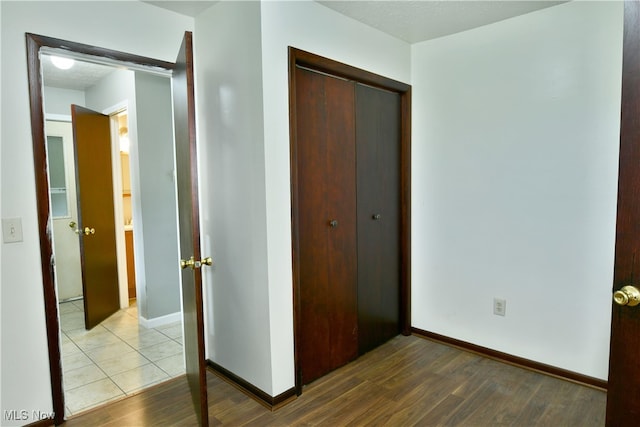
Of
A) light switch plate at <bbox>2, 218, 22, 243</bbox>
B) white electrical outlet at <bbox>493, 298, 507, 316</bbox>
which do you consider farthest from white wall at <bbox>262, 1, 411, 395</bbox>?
white electrical outlet at <bbox>493, 298, 507, 316</bbox>

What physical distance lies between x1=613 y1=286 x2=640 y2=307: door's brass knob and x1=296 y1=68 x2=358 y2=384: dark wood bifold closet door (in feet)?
5.21

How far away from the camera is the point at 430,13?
8.20ft

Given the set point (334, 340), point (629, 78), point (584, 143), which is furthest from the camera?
point (334, 340)

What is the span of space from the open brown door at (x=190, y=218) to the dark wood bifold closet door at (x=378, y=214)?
3.86 feet

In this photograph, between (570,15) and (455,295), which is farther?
(455,295)

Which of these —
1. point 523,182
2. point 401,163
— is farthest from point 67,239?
point 523,182

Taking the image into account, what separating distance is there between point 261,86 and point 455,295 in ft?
6.73

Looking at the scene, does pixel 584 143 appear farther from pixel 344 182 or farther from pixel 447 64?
pixel 344 182

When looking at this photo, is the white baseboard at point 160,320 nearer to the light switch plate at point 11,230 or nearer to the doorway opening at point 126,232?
the doorway opening at point 126,232

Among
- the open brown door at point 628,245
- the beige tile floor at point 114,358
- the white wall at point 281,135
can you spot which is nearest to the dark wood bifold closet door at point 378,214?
the white wall at point 281,135

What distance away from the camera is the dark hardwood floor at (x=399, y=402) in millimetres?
2115

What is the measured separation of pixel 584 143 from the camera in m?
2.34

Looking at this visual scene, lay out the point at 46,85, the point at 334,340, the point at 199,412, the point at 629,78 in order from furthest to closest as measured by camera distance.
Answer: the point at 46,85
the point at 334,340
the point at 199,412
the point at 629,78

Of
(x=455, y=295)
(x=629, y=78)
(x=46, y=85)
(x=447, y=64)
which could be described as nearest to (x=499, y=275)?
(x=455, y=295)
